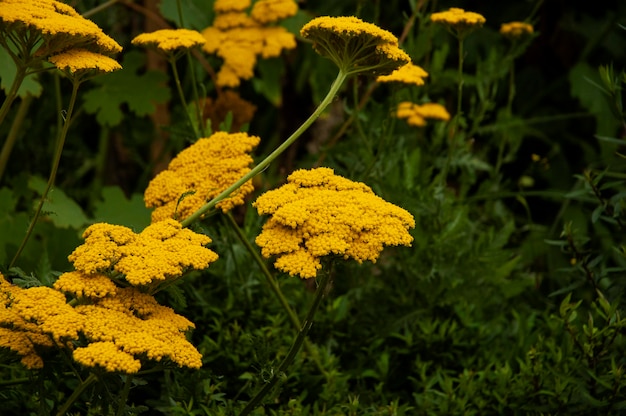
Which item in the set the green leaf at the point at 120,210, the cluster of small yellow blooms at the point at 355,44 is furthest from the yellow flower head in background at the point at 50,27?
the green leaf at the point at 120,210

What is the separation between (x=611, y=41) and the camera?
4039 mm

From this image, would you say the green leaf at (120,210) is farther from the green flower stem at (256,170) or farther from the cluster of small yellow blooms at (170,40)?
the green flower stem at (256,170)

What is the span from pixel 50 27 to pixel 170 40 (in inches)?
19.5

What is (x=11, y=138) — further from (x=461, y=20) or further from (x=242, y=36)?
(x=461, y=20)

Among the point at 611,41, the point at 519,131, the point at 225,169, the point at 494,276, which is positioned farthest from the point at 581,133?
the point at 225,169

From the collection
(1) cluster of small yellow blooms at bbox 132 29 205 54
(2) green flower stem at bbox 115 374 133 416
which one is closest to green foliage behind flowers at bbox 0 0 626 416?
(2) green flower stem at bbox 115 374 133 416

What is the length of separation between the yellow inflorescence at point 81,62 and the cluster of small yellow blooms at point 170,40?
32cm

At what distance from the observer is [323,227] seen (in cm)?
152

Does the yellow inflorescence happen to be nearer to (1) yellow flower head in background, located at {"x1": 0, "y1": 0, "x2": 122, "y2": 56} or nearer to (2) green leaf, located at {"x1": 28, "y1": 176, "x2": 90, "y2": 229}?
(1) yellow flower head in background, located at {"x1": 0, "y1": 0, "x2": 122, "y2": 56}

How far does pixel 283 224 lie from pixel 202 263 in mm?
165

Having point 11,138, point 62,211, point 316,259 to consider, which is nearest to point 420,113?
point 62,211

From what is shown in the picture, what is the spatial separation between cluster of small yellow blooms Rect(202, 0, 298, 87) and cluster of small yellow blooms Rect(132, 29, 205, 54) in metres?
0.81

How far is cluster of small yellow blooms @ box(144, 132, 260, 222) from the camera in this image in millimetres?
1841

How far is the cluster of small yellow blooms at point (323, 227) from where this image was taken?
4.88ft
